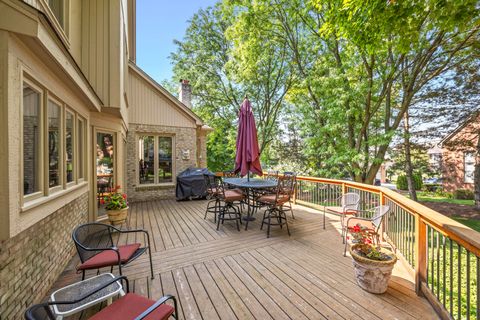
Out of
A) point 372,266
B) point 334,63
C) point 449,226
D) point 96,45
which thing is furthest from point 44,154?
point 334,63

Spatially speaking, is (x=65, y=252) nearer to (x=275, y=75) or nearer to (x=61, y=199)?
(x=61, y=199)

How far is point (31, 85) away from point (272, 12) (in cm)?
950

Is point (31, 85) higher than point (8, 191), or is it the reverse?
point (31, 85)

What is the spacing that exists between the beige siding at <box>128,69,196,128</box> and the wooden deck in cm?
493

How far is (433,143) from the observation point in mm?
10570

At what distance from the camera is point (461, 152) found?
11141mm

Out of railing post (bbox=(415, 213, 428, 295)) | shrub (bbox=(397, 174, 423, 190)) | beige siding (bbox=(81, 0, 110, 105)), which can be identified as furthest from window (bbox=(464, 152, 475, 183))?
beige siding (bbox=(81, 0, 110, 105))

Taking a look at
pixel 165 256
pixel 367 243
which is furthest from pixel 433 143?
pixel 165 256

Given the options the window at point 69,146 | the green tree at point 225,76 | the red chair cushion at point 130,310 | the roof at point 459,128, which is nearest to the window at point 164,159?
the window at point 69,146

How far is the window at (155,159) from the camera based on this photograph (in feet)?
25.5

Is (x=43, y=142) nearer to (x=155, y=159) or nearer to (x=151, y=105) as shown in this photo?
(x=155, y=159)

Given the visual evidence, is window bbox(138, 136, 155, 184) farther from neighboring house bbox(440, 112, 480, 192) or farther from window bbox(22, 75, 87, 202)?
neighboring house bbox(440, 112, 480, 192)

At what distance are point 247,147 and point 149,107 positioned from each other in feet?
16.7

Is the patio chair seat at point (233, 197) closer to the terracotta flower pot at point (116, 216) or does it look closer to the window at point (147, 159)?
the terracotta flower pot at point (116, 216)
